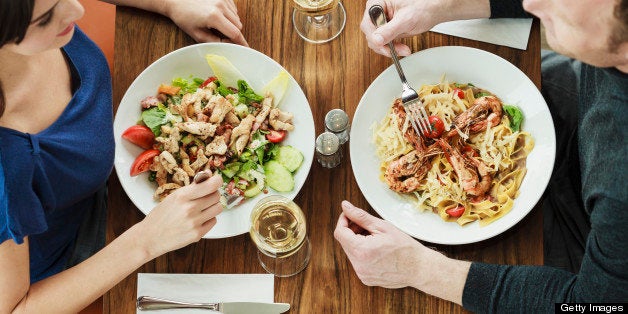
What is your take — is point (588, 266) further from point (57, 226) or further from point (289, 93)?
point (57, 226)

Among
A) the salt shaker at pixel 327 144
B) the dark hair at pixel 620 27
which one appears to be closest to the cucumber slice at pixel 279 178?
the salt shaker at pixel 327 144

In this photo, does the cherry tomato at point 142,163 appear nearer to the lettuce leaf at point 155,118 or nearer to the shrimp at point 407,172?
the lettuce leaf at point 155,118

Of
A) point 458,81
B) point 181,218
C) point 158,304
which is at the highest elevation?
point 458,81

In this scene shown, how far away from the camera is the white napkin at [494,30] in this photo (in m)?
1.86

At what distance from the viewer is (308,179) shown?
1858mm

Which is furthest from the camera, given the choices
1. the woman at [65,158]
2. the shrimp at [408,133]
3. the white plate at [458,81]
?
the shrimp at [408,133]

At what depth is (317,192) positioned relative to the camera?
72.6 inches

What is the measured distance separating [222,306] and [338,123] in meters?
0.64

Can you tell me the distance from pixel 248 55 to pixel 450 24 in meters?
0.64

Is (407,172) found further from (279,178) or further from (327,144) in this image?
(279,178)

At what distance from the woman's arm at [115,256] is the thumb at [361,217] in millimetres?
370

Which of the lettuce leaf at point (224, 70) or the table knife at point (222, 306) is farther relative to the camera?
the lettuce leaf at point (224, 70)

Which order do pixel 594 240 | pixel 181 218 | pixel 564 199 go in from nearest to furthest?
pixel 594 240 < pixel 181 218 < pixel 564 199

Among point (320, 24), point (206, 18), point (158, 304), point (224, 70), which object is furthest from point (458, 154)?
point (158, 304)
